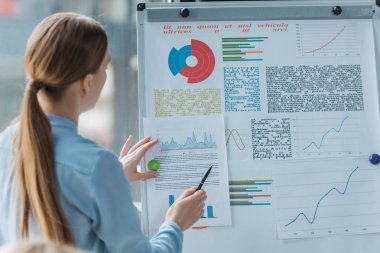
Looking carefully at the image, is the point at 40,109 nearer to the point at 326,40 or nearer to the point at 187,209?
the point at 187,209

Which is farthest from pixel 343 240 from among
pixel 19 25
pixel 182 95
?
pixel 19 25

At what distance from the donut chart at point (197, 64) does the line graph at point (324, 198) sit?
15.1 inches

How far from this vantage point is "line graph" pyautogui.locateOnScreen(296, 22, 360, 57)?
159 cm

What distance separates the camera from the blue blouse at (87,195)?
3.31ft

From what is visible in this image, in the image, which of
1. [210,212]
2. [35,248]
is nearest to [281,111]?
[210,212]

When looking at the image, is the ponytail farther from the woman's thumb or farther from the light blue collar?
the woman's thumb

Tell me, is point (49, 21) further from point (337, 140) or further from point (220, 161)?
point (337, 140)

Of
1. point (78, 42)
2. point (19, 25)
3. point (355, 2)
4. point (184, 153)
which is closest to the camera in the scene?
point (78, 42)

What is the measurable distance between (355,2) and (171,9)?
2.03ft

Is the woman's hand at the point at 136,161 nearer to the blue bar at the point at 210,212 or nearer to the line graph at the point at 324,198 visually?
the blue bar at the point at 210,212

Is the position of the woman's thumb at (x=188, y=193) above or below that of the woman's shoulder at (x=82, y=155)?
below

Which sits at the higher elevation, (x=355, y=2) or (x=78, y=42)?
(x=355, y=2)

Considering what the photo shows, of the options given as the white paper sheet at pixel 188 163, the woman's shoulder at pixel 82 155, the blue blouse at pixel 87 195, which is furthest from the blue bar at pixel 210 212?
the woman's shoulder at pixel 82 155

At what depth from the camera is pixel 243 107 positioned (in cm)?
155
